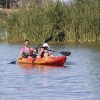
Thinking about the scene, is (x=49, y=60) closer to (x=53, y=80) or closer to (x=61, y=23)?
(x=53, y=80)

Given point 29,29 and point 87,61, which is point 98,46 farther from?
point 87,61

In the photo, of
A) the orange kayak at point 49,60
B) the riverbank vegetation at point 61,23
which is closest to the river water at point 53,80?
the orange kayak at point 49,60

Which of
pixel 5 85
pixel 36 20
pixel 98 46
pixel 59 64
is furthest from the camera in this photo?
pixel 36 20

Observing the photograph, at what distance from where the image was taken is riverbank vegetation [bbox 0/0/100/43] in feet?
112

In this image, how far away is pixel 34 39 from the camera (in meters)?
34.8

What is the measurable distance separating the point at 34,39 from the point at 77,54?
279 inches

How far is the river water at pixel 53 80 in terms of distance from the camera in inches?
549

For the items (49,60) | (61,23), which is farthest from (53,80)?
(61,23)

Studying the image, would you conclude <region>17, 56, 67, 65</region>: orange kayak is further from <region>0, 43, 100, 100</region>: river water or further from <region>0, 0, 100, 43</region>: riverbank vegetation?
<region>0, 0, 100, 43</region>: riverbank vegetation

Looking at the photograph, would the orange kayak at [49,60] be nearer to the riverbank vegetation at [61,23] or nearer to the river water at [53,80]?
the river water at [53,80]

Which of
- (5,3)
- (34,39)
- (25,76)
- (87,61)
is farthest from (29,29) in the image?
(5,3)

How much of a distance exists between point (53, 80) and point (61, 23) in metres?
18.4

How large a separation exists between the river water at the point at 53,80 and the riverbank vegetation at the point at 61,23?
302 inches

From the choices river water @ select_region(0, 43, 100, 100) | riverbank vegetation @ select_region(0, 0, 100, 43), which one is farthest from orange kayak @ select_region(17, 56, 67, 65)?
riverbank vegetation @ select_region(0, 0, 100, 43)
